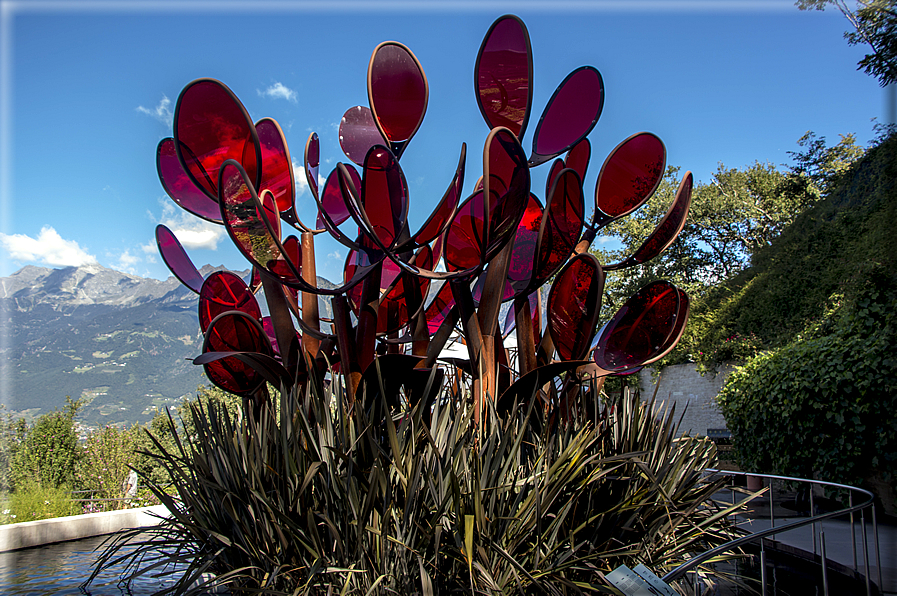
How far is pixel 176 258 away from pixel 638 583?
4.01 meters

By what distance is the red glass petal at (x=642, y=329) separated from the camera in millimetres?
3781

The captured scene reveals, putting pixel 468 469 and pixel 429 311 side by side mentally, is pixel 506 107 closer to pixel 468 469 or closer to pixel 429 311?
pixel 429 311

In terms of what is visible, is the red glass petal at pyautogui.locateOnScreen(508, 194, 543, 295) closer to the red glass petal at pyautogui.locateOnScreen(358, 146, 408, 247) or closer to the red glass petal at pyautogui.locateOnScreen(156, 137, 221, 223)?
the red glass petal at pyautogui.locateOnScreen(358, 146, 408, 247)

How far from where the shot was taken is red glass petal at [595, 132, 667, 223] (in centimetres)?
410

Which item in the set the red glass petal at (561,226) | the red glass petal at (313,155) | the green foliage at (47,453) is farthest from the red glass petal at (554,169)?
the green foliage at (47,453)

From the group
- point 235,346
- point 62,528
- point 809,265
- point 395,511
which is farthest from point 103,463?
point 809,265

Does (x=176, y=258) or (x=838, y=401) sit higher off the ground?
(x=176, y=258)

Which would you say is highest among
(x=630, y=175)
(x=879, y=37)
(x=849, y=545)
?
(x=879, y=37)

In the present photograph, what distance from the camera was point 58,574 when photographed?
379 cm

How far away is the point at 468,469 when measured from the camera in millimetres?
2367

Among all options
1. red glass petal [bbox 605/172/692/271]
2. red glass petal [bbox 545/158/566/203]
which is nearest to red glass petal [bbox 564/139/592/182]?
red glass petal [bbox 545/158/566/203]

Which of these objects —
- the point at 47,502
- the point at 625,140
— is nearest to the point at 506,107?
the point at 625,140

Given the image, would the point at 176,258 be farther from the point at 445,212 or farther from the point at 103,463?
the point at 103,463

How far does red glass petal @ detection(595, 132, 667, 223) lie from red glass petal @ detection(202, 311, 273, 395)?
9.19ft
